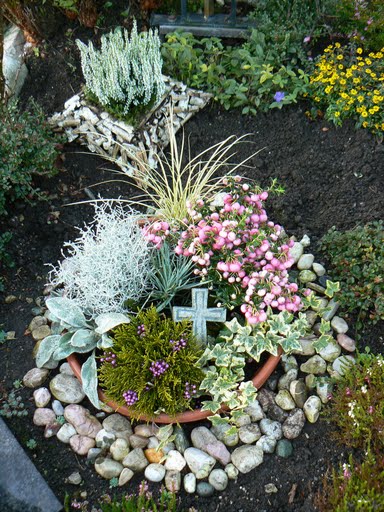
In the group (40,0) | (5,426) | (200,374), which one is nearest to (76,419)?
(5,426)

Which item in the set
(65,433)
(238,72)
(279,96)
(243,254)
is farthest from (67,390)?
(238,72)

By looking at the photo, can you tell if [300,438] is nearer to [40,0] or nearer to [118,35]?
[118,35]

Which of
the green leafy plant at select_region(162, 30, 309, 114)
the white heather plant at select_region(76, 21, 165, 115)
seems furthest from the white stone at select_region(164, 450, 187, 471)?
the green leafy plant at select_region(162, 30, 309, 114)

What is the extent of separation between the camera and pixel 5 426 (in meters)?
3.27

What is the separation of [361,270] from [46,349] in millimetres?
1893

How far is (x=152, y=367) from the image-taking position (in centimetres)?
314

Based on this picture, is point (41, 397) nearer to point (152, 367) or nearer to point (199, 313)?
point (152, 367)

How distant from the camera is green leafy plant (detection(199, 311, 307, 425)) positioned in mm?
3195

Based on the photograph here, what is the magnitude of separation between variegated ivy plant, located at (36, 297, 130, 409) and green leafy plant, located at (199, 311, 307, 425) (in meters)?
0.52

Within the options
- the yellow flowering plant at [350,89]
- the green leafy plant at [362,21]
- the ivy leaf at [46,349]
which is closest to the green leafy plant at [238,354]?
the ivy leaf at [46,349]

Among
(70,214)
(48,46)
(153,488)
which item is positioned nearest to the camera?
(153,488)

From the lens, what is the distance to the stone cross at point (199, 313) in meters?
3.37

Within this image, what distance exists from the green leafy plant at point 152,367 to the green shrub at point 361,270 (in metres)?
1.03

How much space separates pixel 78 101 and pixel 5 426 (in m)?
2.43
